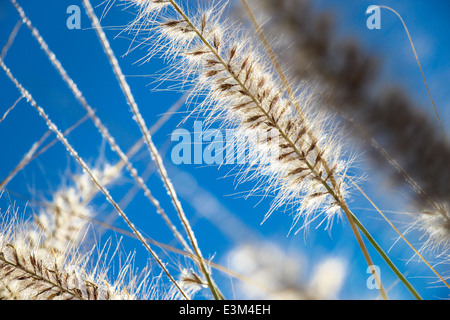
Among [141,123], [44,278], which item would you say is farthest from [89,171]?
[44,278]

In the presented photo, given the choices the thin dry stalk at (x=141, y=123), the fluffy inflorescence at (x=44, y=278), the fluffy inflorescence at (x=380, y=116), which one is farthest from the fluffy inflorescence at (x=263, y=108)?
the fluffy inflorescence at (x=44, y=278)

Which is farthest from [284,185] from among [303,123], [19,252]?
[19,252]

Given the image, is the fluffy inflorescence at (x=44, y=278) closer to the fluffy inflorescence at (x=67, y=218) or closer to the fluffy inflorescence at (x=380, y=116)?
the fluffy inflorescence at (x=67, y=218)

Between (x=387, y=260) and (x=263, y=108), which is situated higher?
(x=263, y=108)

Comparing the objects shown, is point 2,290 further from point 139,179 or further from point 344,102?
point 344,102

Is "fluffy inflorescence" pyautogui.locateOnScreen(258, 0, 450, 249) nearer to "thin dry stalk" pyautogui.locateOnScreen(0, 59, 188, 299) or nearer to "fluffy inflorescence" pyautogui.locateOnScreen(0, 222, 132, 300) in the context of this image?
"thin dry stalk" pyautogui.locateOnScreen(0, 59, 188, 299)

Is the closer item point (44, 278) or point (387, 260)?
point (387, 260)

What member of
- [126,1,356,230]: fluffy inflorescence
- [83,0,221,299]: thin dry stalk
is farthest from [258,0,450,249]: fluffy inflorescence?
[83,0,221,299]: thin dry stalk

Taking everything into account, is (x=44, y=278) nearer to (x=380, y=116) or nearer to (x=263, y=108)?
(x=263, y=108)
